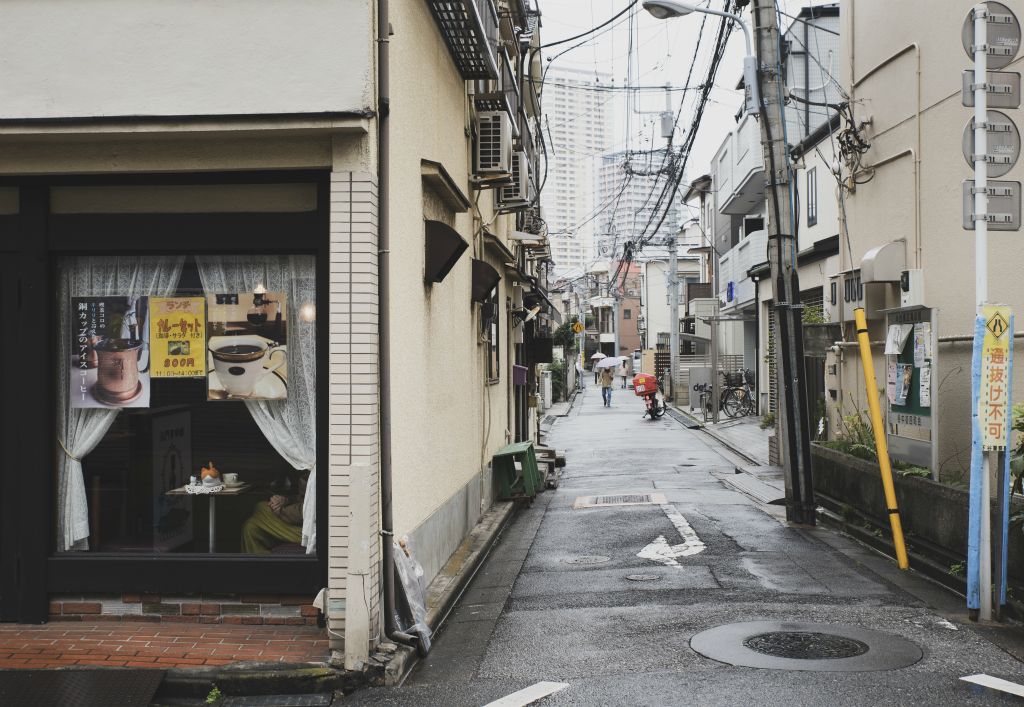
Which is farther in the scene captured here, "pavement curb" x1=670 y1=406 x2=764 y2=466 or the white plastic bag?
"pavement curb" x1=670 y1=406 x2=764 y2=466

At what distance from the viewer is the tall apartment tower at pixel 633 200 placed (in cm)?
3500

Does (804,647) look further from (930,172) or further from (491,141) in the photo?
(491,141)

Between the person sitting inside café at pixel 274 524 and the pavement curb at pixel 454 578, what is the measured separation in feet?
4.29

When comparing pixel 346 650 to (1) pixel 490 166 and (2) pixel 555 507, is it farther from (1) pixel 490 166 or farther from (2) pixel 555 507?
(2) pixel 555 507

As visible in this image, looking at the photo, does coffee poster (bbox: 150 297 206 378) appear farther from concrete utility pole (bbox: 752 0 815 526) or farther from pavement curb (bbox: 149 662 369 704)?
concrete utility pole (bbox: 752 0 815 526)

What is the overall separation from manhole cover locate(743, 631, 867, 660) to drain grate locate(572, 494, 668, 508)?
782cm

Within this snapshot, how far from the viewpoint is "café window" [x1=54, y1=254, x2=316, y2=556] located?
23.5 ft

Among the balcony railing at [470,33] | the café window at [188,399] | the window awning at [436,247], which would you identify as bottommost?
the café window at [188,399]

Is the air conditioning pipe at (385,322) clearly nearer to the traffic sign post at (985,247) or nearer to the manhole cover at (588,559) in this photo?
the manhole cover at (588,559)

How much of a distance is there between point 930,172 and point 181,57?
8579 mm

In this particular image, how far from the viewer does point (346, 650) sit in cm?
610

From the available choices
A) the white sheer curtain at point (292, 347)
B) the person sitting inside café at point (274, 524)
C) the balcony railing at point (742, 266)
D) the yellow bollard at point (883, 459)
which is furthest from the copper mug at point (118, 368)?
the balcony railing at point (742, 266)

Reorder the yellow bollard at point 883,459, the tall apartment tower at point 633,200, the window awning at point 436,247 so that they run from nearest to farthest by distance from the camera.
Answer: the window awning at point 436,247, the yellow bollard at point 883,459, the tall apartment tower at point 633,200

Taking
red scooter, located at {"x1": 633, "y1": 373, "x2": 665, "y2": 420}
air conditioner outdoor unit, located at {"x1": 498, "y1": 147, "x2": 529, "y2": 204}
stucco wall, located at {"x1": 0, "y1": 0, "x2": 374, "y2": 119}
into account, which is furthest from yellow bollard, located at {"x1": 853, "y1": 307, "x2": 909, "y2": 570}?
red scooter, located at {"x1": 633, "y1": 373, "x2": 665, "y2": 420}
